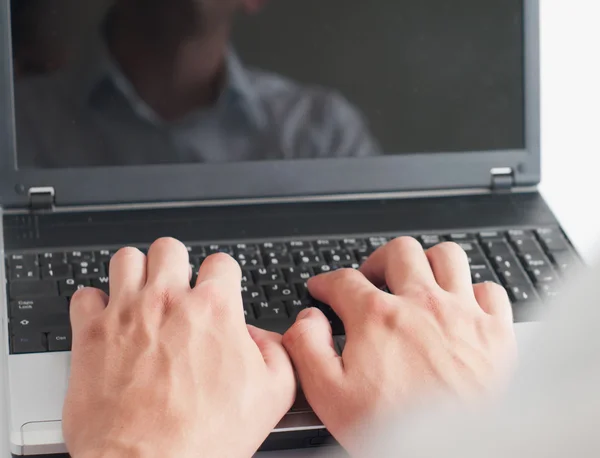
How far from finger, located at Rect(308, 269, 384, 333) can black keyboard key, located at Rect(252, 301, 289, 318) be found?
0.03 meters

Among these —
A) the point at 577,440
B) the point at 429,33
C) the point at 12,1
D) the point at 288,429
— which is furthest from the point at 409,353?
the point at 12,1

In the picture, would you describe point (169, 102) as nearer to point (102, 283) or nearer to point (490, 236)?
point (102, 283)

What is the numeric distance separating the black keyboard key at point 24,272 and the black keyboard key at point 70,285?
28 millimetres

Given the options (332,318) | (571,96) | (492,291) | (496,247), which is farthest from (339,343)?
(571,96)

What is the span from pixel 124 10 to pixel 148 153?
15 centimetres

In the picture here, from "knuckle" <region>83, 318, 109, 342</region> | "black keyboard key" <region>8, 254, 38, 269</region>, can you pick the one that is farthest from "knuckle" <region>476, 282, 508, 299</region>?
"black keyboard key" <region>8, 254, 38, 269</region>

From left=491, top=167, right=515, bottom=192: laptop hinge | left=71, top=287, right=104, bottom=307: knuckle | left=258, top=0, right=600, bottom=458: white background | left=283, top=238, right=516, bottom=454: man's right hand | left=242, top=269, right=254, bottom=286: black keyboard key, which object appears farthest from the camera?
left=258, top=0, right=600, bottom=458: white background

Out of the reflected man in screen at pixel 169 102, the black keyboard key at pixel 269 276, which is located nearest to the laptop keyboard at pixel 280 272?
the black keyboard key at pixel 269 276

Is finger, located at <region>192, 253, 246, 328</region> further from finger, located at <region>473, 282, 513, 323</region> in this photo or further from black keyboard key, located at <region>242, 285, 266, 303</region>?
finger, located at <region>473, 282, 513, 323</region>

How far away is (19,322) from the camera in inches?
27.2

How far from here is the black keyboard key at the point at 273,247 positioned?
0.81 metres

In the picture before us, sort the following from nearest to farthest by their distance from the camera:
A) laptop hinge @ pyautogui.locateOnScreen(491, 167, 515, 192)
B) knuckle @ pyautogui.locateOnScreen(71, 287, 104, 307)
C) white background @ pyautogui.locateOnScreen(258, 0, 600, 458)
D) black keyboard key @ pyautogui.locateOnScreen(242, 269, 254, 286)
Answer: knuckle @ pyautogui.locateOnScreen(71, 287, 104, 307)
black keyboard key @ pyautogui.locateOnScreen(242, 269, 254, 286)
laptop hinge @ pyautogui.locateOnScreen(491, 167, 515, 192)
white background @ pyautogui.locateOnScreen(258, 0, 600, 458)

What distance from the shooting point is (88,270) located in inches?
30.2

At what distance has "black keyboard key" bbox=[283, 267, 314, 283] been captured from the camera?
0.77 meters
